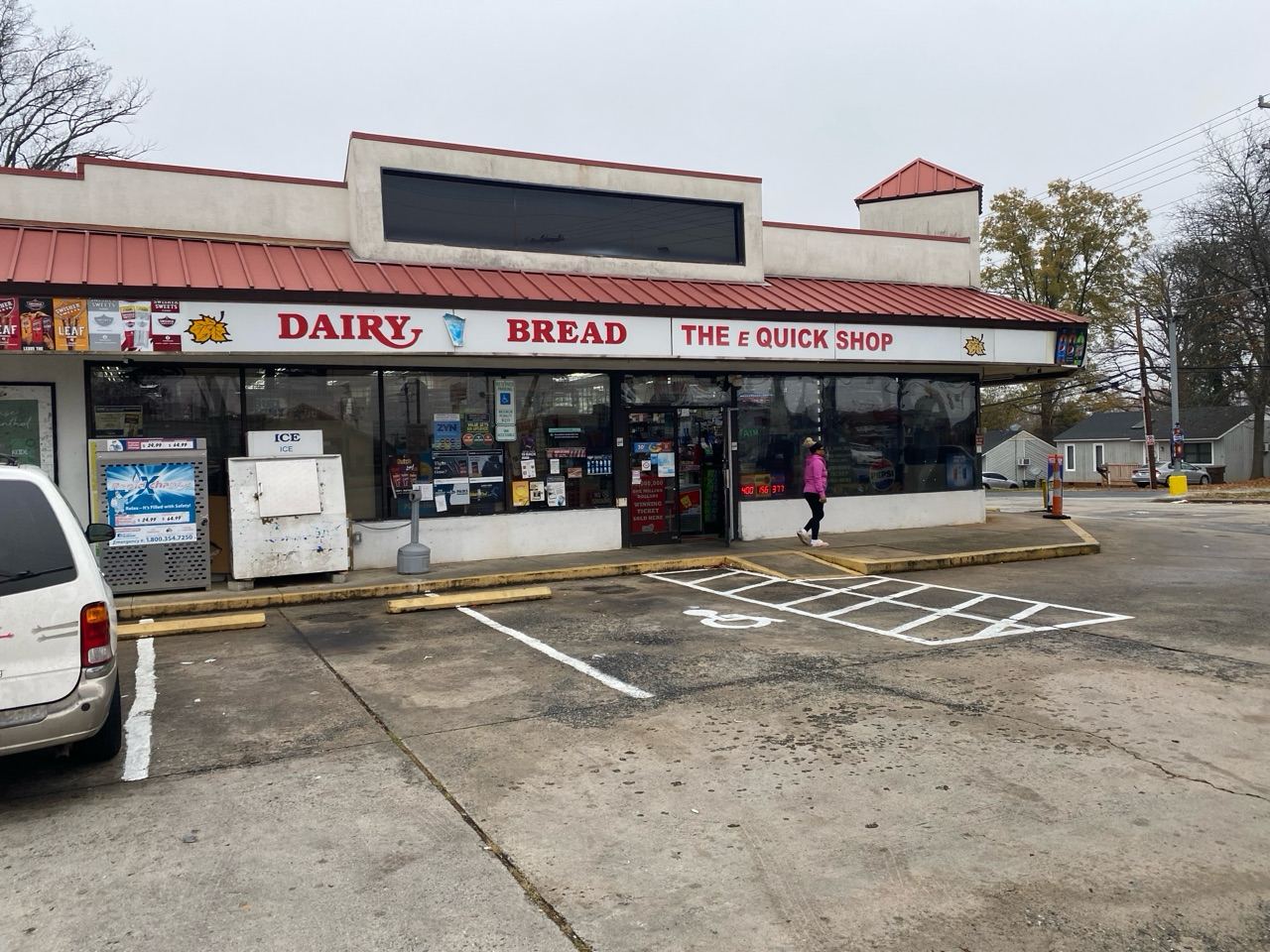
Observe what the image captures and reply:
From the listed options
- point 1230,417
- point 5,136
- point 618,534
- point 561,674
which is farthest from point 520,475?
point 1230,417

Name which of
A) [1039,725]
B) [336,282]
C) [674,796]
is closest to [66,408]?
[336,282]

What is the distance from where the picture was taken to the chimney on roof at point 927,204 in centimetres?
1747

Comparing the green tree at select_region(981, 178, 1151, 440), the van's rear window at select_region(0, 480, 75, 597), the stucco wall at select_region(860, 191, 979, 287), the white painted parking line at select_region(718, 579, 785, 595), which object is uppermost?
the green tree at select_region(981, 178, 1151, 440)

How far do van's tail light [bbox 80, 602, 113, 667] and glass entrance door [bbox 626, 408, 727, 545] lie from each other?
9.82 meters

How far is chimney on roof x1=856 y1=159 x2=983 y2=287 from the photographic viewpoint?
17.5 metres

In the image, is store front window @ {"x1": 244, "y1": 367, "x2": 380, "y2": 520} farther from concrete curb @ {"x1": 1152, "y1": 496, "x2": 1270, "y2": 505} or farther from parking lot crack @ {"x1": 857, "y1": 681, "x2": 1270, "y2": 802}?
concrete curb @ {"x1": 1152, "y1": 496, "x2": 1270, "y2": 505}

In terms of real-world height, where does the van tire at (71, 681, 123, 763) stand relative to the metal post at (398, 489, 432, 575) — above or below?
below

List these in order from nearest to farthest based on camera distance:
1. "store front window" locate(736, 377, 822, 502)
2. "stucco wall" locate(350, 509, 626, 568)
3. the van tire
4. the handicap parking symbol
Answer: the van tire → the handicap parking symbol → "stucco wall" locate(350, 509, 626, 568) → "store front window" locate(736, 377, 822, 502)

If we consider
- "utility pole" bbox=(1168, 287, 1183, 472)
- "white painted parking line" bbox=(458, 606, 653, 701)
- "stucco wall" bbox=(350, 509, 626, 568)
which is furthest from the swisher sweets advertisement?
"utility pole" bbox=(1168, 287, 1183, 472)

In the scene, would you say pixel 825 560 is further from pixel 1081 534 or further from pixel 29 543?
pixel 29 543

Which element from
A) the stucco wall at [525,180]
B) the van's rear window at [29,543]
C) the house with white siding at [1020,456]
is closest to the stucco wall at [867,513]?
the stucco wall at [525,180]

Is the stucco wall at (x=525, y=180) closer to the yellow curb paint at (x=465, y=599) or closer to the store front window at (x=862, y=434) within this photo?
the store front window at (x=862, y=434)

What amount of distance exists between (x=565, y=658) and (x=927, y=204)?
13.9m

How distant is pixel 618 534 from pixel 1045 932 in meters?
11.0
